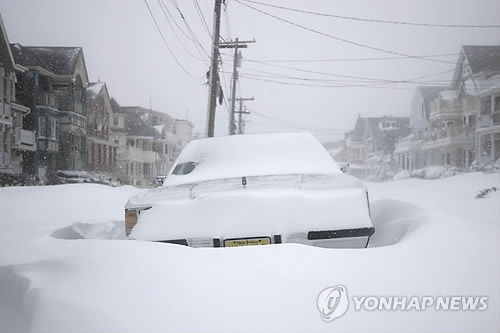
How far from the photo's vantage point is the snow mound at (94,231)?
3.10m

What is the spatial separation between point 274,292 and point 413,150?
32.3 m

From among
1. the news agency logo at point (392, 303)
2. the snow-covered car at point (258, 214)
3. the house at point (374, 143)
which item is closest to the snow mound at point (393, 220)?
the snow-covered car at point (258, 214)

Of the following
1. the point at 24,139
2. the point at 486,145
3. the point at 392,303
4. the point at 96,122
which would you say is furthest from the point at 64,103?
the point at 486,145

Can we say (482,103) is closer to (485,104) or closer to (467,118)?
(485,104)

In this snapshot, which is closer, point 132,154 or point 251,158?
point 251,158

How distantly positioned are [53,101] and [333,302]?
2.38 m

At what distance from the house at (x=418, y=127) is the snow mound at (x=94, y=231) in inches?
1097

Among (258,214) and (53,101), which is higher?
(53,101)

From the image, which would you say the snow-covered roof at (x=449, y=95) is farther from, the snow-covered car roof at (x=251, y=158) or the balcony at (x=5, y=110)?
the balcony at (x=5, y=110)

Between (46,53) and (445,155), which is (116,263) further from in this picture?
(445,155)

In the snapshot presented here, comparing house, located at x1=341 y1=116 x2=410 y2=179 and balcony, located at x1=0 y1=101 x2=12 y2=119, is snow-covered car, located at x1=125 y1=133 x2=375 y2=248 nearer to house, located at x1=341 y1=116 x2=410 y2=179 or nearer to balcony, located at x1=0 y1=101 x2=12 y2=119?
balcony, located at x1=0 y1=101 x2=12 y2=119

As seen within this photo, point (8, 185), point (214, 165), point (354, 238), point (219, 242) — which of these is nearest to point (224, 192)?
point (219, 242)

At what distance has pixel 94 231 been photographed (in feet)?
11.6

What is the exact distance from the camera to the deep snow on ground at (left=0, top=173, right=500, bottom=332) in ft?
4.00
